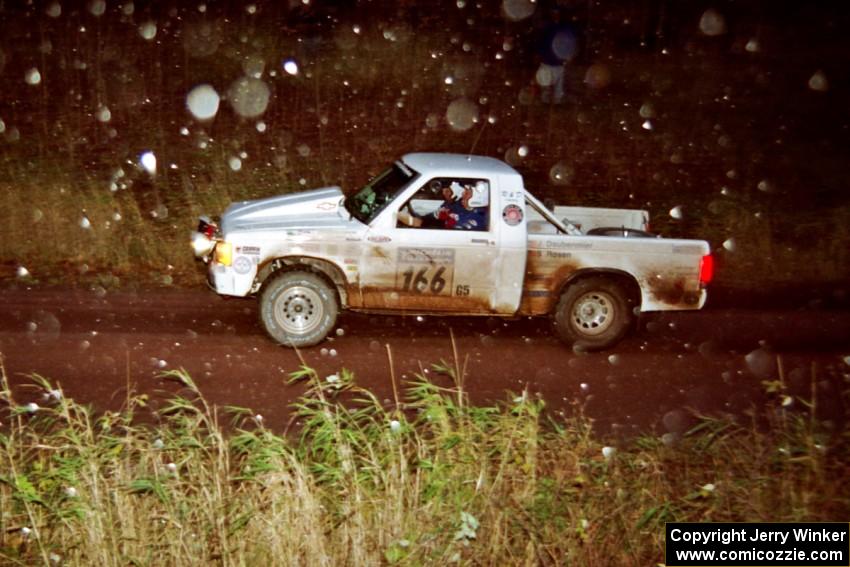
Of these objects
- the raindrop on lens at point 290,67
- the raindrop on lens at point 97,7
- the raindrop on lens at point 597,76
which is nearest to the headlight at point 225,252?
the raindrop on lens at point 290,67

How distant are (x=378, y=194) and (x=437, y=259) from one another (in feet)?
3.29

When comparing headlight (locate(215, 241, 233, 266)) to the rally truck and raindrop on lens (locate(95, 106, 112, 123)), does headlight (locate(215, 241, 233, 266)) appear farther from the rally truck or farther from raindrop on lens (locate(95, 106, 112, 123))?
raindrop on lens (locate(95, 106, 112, 123))

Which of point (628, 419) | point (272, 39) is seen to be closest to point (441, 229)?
point (628, 419)

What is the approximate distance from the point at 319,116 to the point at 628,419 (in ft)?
39.6

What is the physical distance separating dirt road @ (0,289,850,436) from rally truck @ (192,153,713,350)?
1.52 feet

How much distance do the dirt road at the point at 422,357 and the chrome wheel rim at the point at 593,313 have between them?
30 cm

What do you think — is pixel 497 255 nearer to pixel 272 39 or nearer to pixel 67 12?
pixel 272 39

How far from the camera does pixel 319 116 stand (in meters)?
19.0

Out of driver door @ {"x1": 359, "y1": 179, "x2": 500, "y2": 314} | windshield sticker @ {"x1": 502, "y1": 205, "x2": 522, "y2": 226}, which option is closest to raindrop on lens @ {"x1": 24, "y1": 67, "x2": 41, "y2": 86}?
driver door @ {"x1": 359, "y1": 179, "x2": 500, "y2": 314}

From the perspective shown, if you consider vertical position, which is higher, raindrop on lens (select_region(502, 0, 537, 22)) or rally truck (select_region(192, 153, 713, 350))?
raindrop on lens (select_region(502, 0, 537, 22))

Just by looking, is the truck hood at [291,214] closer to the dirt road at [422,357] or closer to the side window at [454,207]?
the side window at [454,207]

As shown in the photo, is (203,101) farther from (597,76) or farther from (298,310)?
(298,310)

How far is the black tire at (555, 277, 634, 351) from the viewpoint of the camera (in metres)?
10.2

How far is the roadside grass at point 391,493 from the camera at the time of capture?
17.9ft
